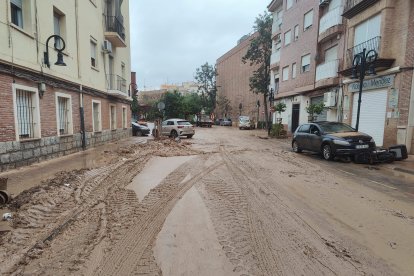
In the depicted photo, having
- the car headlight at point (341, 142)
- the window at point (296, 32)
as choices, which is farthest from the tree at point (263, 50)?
the car headlight at point (341, 142)

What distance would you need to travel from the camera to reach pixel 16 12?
29.2 ft

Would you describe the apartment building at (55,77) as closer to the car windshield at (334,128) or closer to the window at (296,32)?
the car windshield at (334,128)

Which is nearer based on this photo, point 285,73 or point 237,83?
point 285,73

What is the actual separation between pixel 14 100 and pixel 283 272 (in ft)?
29.9

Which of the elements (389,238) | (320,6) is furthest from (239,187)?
(320,6)

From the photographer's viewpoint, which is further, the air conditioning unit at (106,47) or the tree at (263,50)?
the tree at (263,50)

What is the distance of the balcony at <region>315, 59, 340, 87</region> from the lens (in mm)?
17562

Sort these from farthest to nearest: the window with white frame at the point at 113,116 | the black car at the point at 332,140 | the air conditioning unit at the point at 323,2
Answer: the air conditioning unit at the point at 323,2
the window with white frame at the point at 113,116
the black car at the point at 332,140

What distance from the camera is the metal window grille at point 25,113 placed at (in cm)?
876

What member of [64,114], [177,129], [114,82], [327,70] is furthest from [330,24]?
[64,114]

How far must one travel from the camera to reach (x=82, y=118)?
13141 millimetres

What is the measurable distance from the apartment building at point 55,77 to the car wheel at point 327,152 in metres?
10.5

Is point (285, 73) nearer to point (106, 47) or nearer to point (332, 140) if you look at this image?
point (106, 47)

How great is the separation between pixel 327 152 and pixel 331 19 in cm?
1224
